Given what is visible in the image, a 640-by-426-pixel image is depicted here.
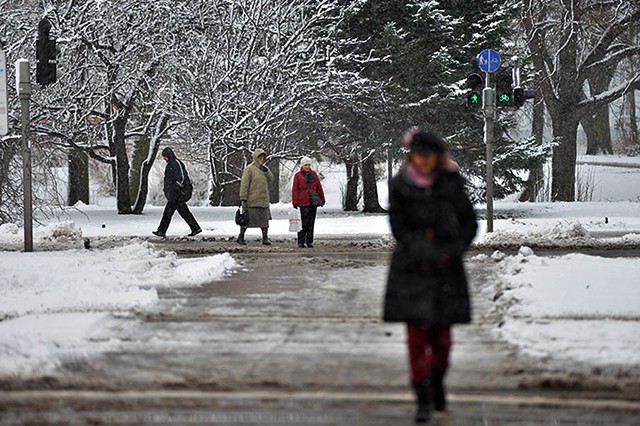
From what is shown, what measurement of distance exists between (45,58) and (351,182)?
19214 mm

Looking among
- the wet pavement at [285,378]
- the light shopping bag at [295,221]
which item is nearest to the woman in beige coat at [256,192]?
the light shopping bag at [295,221]

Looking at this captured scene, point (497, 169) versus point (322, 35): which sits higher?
point (322, 35)

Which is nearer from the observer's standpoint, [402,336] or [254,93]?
[402,336]

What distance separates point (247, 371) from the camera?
27.2ft

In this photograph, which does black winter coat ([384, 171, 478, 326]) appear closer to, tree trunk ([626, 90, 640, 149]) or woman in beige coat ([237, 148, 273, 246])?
woman in beige coat ([237, 148, 273, 246])

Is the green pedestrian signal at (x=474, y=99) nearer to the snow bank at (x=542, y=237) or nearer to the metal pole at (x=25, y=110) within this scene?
the snow bank at (x=542, y=237)

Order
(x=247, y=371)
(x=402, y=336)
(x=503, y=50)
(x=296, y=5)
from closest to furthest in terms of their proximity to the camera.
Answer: (x=247, y=371), (x=402, y=336), (x=296, y=5), (x=503, y=50)

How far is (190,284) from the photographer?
13.6m

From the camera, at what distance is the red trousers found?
693 cm

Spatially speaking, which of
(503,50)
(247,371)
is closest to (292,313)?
(247,371)

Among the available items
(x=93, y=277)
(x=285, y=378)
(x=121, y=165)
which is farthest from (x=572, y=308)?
(x=121, y=165)

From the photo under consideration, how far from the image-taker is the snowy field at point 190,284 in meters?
9.15

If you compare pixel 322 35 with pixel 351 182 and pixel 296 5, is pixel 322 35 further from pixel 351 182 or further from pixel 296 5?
pixel 351 182

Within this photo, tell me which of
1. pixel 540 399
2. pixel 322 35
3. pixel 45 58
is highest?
pixel 322 35
